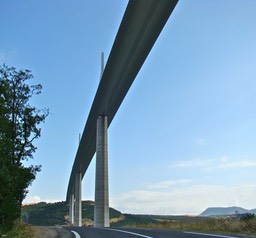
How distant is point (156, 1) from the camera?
23.2m

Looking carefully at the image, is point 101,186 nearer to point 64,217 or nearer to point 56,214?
point 64,217

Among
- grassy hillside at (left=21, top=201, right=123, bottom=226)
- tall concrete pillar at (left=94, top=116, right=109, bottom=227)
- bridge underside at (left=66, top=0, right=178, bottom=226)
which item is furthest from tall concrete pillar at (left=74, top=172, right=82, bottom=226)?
grassy hillside at (left=21, top=201, right=123, bottom=226)

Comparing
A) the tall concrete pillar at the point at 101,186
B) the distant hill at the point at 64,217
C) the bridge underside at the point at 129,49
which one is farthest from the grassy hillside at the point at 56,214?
the bridge underside at the point at 129,49

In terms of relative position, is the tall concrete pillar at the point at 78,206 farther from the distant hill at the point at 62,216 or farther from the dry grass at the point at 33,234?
the dry grass at the point at 33,234

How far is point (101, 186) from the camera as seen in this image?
137ft

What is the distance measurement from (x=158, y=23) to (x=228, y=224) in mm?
15827

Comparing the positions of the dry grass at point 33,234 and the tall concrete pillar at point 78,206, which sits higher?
the tall concrete pillar at point 78,206

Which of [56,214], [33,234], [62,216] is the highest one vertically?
[56,214]

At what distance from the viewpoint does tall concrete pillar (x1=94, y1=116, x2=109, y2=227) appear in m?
Answer: 41.1

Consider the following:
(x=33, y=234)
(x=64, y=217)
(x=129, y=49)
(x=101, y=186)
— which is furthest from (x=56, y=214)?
(x=33, y=234)

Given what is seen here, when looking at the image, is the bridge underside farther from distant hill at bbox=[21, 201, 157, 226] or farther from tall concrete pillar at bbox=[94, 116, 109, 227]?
distant hill at bbox=[21, 201, 157, 226]

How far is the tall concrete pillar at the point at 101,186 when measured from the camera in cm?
4109

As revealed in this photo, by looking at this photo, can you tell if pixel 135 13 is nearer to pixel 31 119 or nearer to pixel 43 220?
pixel 31 119

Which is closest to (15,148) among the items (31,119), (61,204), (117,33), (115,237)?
(31,119)
